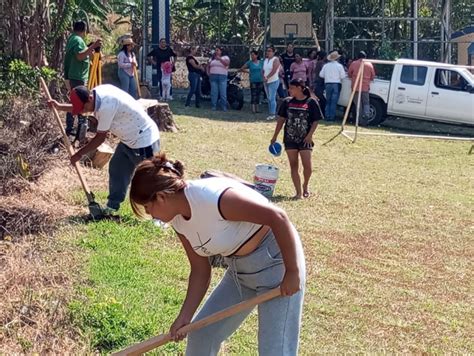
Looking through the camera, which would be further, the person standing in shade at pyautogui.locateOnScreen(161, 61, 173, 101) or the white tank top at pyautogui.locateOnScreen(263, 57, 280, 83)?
the person standing in shade at pyautogui.locateOnScreen(161, 61, 173, 101)

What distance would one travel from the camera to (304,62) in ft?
70.0

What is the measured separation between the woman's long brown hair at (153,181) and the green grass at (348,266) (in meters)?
1.81

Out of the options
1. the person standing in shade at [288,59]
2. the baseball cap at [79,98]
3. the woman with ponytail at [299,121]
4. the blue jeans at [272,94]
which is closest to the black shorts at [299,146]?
the woman with ponytail at [299,121]

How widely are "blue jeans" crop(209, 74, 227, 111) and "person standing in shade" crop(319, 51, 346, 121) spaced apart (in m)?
2.45

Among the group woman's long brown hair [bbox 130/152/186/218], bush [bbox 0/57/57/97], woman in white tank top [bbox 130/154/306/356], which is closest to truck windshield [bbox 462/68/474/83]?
bush [bbox 0/57/57/97]

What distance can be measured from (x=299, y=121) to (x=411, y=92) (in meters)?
9.65

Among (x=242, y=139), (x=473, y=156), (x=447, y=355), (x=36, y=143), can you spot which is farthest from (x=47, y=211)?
(x=473, y=156)

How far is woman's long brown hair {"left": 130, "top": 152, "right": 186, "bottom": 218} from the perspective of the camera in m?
3.74

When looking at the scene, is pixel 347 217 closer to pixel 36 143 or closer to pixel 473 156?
pixel 36 143

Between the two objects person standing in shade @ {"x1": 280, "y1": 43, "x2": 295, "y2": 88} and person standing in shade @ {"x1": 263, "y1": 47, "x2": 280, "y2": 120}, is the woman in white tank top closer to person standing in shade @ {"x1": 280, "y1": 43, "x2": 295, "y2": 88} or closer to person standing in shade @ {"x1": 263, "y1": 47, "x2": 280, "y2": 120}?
person standing in shade @ {"x1": 263, "y1": 47, "x2": 280, "y2": 120}

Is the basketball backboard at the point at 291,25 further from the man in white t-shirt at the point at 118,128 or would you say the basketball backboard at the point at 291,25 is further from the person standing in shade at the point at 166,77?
the man in white t-shirt at the point at 118,128

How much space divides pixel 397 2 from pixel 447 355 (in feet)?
81.0

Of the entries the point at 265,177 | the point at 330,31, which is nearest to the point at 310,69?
the point at 330,31

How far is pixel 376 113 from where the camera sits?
20.1 metres
